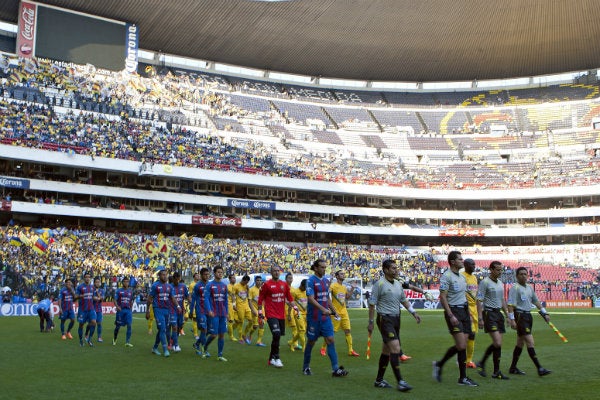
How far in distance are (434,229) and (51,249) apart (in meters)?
40.5

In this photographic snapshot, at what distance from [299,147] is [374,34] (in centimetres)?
1439

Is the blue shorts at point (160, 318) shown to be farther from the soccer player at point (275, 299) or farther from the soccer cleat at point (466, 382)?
the soccer cleat at point (466, 382)

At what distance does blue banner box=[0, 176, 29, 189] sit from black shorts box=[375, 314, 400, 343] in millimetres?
42690

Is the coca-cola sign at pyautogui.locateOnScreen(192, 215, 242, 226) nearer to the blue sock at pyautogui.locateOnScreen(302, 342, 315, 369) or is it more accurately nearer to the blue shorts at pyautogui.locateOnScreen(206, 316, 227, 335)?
the blue shorts at pyautogui.locateOnScreen(206, 316, 227, 335)

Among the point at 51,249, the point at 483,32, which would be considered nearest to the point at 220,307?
the point at 51,249

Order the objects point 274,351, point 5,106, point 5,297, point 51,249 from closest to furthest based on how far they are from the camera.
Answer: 1. point 274,351
2. point 5,297
3. point 51,249
4. point 5,106

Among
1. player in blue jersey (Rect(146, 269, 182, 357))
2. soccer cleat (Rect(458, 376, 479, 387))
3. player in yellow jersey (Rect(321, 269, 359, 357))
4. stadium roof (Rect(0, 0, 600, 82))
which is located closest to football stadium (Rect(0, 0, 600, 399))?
stadium roof (Rect(0, 0, 600, 82))

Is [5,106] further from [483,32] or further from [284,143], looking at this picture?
[483,32]

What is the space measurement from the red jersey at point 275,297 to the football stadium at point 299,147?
8764mm

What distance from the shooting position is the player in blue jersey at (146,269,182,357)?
635 inches

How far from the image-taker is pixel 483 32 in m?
70.9

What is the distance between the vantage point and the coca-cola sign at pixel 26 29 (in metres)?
60.0

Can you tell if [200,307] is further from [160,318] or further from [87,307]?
[87,307]

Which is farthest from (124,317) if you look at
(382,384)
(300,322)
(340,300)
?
(382,384)
